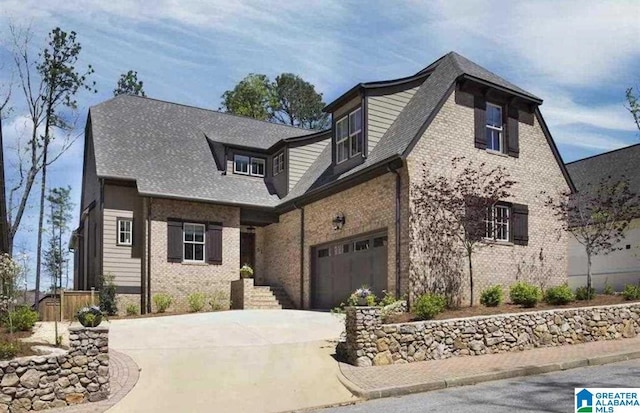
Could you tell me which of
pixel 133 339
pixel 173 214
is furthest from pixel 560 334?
pixel 173 214

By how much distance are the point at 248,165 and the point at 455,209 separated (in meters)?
11.5

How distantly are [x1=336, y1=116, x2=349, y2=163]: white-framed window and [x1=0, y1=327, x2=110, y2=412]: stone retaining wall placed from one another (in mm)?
11901

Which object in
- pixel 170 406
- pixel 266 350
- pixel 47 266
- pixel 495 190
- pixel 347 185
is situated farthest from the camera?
pixel 47 266

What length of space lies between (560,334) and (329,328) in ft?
18.4

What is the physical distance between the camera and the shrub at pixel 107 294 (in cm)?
Answer: 1981

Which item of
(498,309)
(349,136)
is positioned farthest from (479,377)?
(349,136)

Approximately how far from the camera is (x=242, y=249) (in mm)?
24859

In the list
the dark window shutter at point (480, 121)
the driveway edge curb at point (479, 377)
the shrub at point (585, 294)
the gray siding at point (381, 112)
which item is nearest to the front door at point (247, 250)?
the gray siding at point (381, 112)

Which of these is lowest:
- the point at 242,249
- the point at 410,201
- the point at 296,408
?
the point at 296,408

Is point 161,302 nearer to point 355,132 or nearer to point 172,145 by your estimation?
point 172,145

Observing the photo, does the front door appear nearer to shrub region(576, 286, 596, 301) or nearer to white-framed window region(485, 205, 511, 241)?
white-framed window region(485, 205, 511, 241)

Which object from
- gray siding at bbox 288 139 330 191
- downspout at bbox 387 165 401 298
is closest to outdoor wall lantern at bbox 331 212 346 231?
downspout at bbox 387 165 401 298

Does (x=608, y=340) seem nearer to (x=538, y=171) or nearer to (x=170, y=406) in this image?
(x=538, y=171)

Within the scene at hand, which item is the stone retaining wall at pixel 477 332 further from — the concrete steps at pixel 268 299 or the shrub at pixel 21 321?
the concrete steps at pixel 268 299
